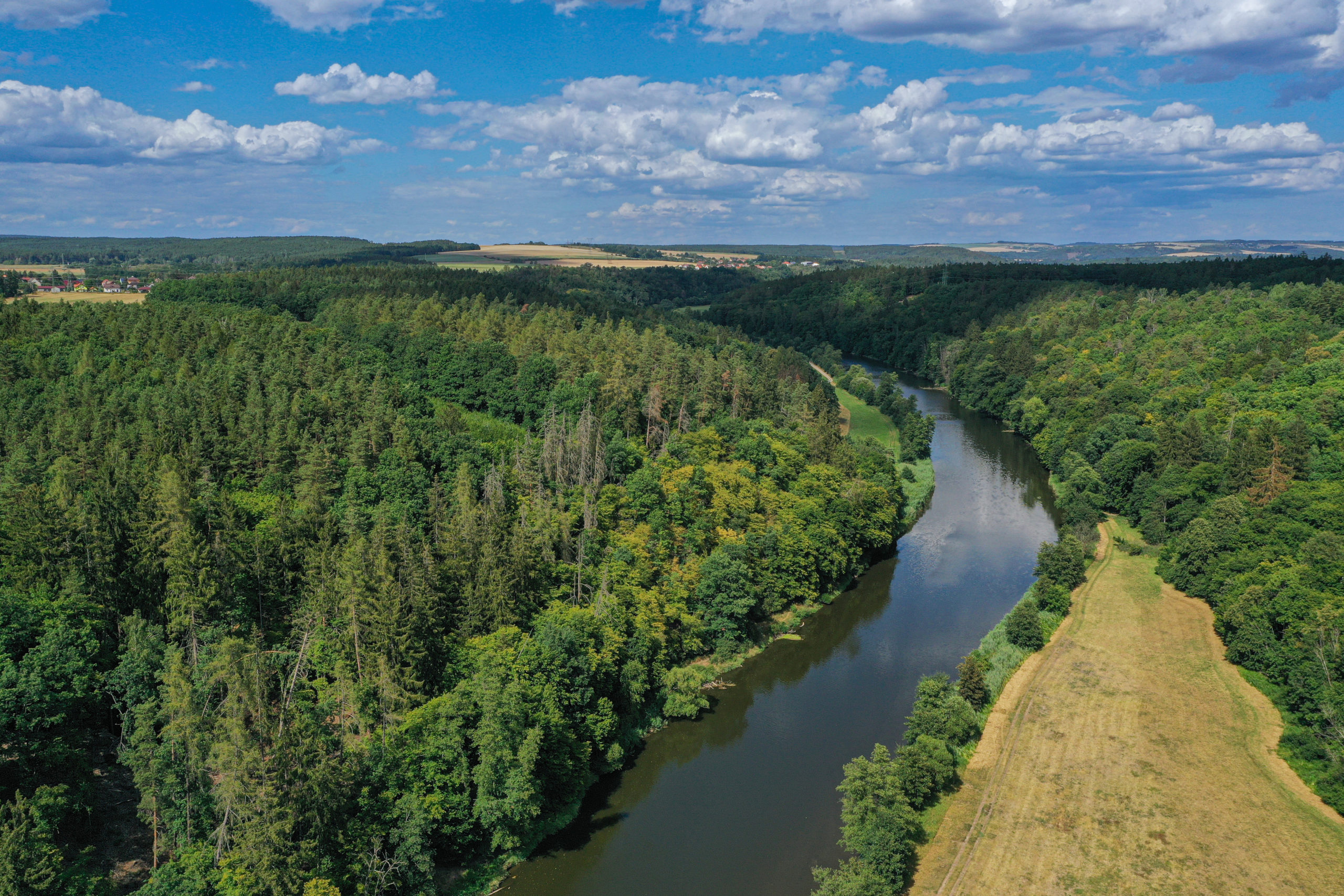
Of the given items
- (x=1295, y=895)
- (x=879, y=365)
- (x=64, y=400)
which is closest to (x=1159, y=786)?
(x=1295, y=895)

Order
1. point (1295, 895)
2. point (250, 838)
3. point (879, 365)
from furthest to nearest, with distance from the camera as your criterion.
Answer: point (879, 365)
point (1295, 895)
point (250, 838)

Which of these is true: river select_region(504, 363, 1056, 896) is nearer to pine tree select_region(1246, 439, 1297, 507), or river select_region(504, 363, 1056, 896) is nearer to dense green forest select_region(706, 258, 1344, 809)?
dense green forest select_region(706, 258, 1344, 809)

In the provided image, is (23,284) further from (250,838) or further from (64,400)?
(250,838)

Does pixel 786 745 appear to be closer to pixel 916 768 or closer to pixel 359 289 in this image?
pixel 916 768

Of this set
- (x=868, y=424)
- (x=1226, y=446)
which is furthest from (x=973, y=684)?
(x=868, y=424)

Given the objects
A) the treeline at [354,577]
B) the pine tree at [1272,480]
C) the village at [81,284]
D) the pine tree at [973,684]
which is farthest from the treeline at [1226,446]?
the village at [81,284]

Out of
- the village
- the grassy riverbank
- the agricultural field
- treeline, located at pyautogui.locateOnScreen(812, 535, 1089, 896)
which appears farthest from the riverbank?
the village
